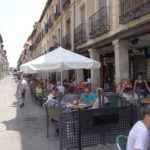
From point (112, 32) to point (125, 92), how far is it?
4.49 meters

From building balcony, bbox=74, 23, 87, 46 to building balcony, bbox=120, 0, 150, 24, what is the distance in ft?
24.9

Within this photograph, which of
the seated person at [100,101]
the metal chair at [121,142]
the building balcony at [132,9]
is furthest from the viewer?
the building balcony at [132,9]

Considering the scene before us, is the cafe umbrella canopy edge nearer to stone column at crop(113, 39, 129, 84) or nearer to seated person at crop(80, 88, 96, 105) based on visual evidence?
seated person at crop(80, 88, 96, 105)

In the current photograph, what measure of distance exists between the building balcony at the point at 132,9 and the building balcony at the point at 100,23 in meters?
2.52

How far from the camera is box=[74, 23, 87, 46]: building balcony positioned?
22.9 m

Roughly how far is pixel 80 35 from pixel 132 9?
10125 millimetres

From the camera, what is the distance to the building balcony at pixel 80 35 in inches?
903

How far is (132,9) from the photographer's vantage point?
13859 millimetres

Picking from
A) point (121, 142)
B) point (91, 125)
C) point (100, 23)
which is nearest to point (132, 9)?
point (100, 23)

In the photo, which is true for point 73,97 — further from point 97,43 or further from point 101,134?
point 97,43

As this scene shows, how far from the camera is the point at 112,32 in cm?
1720

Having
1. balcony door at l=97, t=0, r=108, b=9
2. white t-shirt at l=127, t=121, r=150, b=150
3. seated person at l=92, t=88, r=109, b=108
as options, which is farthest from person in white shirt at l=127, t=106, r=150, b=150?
balcony door at l=97, t=0, r=108, b=9

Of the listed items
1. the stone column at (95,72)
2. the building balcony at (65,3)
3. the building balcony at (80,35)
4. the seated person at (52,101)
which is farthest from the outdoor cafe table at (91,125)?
the building balcony at (65,3)

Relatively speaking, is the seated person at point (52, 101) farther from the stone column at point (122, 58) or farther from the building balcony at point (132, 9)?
the stone column at point (122, 58)
